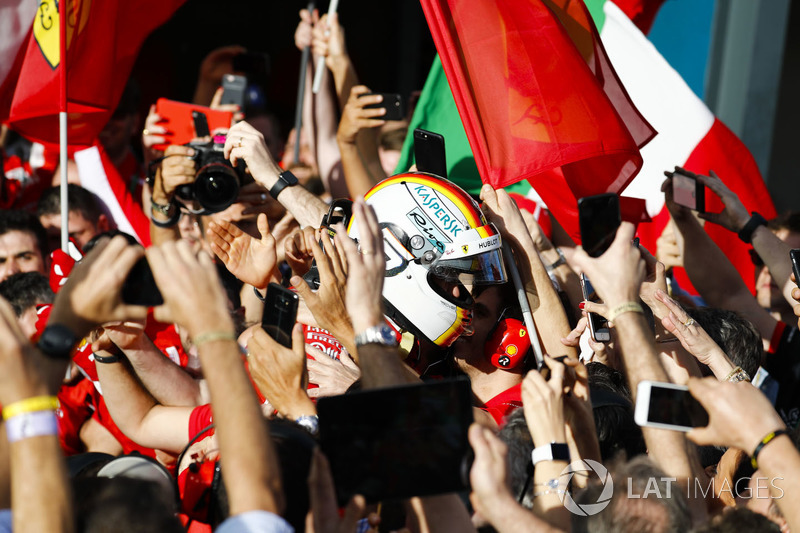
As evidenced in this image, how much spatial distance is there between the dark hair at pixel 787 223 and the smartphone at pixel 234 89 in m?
3.63

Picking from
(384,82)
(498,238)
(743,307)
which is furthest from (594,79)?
(384,82)

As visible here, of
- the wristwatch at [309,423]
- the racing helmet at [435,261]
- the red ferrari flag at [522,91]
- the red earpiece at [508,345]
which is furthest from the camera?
the red ferrari flag at [522,91]

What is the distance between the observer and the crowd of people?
2.08 metres

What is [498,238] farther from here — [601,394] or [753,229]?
[753,229]

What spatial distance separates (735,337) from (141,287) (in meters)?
2.73

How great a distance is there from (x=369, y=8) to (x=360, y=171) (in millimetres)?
7111

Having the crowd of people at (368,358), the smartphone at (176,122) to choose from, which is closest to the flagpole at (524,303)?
the crowd of people at (368,358)

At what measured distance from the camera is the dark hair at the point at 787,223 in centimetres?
491

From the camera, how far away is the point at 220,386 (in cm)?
207

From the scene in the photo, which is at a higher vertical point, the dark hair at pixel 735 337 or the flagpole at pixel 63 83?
the flagpole at pixel 63 83

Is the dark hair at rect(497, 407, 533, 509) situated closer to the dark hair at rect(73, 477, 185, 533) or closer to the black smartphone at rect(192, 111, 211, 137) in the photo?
the dark hair at rect(73, 477, 185, 533)

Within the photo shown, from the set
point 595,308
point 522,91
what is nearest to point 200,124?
point 522,91

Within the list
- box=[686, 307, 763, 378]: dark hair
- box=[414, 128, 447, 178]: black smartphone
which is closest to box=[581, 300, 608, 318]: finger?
box=[686, 307, 763, 378]: dark hair
